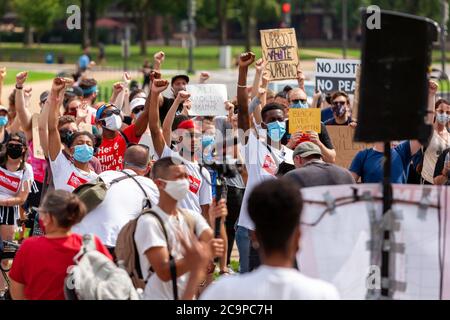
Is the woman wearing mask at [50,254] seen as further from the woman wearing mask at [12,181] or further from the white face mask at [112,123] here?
the woman wearing mask at [12,181]

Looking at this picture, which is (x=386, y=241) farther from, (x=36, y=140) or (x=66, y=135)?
(x=36, y=140)

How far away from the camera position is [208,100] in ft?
43.2

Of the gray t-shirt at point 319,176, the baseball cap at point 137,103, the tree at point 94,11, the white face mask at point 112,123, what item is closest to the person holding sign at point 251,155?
the white face mask at point 112,123

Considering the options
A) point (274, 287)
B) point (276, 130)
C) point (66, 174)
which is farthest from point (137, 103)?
point (274, 287)

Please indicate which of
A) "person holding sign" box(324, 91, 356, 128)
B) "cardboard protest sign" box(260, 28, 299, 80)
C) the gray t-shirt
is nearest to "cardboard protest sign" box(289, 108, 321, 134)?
Result: "person holding sign" box(324, 91, 356, 128)

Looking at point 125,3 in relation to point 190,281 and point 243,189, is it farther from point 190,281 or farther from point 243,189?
point 190,281

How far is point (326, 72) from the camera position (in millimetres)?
15742

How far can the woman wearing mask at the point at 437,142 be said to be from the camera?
11836 millimetres

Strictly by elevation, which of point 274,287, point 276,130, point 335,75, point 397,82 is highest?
point 397,82

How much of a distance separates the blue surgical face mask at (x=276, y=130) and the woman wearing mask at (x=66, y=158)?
179 centimetres

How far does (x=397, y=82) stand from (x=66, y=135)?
4.88 meters

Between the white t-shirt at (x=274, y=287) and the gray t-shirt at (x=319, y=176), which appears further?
the gray t-shirt at (x=319, y=176)

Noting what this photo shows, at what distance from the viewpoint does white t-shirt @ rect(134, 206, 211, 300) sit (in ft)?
22.3
